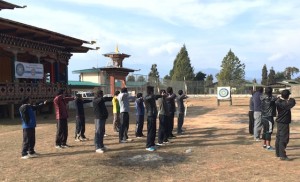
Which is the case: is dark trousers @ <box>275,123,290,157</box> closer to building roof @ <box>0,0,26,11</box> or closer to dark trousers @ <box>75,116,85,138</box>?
dark trousers @ <box>75,116,85,138</box>

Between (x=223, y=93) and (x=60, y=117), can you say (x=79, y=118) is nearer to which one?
(x=60, y=117)

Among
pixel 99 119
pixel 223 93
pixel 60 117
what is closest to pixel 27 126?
pixel 60 117

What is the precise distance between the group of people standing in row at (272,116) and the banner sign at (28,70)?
597 inches

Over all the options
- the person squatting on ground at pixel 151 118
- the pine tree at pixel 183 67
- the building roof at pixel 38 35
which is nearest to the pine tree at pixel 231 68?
the pine tree at pixel 183 67

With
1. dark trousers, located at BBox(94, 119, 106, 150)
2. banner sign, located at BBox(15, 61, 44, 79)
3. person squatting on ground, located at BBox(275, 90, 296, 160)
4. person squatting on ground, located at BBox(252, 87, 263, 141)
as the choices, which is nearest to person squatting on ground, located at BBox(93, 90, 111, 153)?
dark trousers, located at BBox(94, 119, 106, 150)

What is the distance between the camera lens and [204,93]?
72.6 metres

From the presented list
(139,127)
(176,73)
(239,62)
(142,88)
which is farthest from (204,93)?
(139,127)

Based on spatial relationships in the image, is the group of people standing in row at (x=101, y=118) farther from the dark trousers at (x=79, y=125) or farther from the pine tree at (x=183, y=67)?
the pine tree at (x=183, y=67)

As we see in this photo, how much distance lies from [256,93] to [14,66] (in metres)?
15.7

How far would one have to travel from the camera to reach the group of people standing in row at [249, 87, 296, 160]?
8938 mm

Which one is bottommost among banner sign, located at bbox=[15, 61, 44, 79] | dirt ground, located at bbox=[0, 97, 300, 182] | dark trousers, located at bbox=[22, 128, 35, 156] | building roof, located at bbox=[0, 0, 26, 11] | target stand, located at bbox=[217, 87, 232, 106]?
dirt ground, located at bbox=[0, 97, 300, 182]

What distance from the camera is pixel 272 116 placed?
400 inches

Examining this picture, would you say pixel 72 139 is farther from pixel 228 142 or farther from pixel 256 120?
pixel 256 120

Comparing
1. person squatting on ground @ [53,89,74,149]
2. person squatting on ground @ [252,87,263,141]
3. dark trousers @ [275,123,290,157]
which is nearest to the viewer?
dark trousers @ [275,123,290,157]
